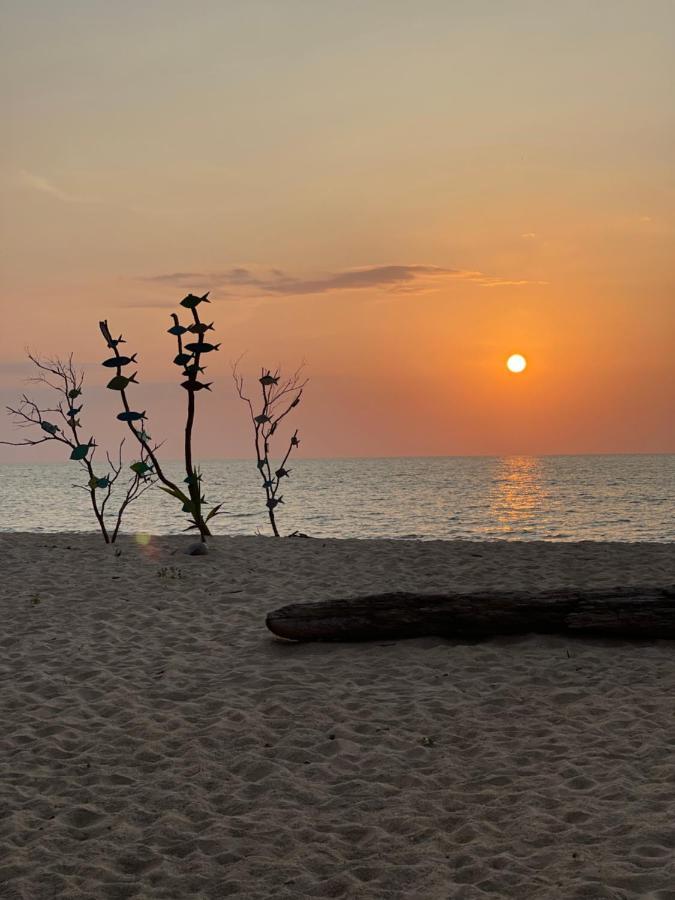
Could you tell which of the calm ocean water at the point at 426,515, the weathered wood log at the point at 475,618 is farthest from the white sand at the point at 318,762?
the calm ocean water at the point at 426,515

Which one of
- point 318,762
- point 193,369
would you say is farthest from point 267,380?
point 318,762

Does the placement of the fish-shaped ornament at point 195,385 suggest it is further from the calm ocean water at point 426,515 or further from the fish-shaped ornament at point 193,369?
the calm ocean water at point 426,515

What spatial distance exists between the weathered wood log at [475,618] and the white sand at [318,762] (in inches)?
6.4

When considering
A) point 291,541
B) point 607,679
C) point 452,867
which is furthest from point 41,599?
point 452,867

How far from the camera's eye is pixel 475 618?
8898 mm

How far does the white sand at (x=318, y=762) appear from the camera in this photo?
432cm

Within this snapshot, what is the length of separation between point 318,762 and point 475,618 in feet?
11.4

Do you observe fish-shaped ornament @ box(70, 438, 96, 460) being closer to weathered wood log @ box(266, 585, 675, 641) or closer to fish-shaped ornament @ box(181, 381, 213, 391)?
fish-shaped ornament @ box(181, 381, 213, 391)

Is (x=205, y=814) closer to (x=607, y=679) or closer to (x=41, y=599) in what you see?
(x=607, y=679)

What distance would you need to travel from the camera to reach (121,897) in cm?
414

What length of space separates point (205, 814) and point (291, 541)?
11538mm

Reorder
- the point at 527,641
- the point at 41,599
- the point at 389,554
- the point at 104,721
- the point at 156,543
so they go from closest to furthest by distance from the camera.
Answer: the point at 104,721 < the point at 527,641 < the point at 41,599 < the point at 389,554 < the point at 156,543

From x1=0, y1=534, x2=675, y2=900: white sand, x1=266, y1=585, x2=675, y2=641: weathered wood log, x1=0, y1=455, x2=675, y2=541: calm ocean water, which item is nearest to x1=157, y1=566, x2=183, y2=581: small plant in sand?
x1=0, y1=534, x2=675, y2=900: white sand

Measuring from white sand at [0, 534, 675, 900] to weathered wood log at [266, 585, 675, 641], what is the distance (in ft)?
0.53
